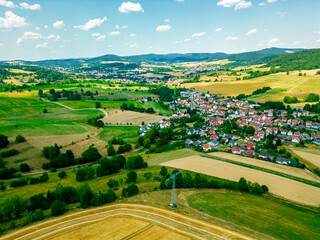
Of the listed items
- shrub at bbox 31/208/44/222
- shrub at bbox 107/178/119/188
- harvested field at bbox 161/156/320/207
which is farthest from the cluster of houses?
shrub at bbox 31/208/44/222

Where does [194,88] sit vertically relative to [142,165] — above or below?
above

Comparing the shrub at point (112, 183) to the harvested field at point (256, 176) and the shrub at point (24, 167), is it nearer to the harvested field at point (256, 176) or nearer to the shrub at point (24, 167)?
the harvested field at point (256, 176)

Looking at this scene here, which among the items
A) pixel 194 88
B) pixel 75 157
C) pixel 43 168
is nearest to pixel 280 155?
pixel 75 157

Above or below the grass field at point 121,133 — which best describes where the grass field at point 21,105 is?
above

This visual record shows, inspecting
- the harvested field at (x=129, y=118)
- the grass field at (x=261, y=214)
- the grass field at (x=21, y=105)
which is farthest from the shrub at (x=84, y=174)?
the grass field at (x=21, y=105)

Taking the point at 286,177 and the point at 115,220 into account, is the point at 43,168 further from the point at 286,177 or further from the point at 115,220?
the point at 286,177

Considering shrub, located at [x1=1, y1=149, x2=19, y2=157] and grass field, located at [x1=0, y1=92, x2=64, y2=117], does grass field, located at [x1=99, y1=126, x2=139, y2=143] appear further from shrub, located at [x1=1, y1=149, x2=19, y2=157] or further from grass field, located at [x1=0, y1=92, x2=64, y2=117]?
grass field, located at [x1=0, y1=92, x2=64, y2=117]
